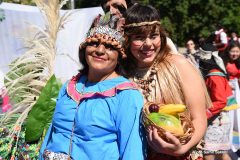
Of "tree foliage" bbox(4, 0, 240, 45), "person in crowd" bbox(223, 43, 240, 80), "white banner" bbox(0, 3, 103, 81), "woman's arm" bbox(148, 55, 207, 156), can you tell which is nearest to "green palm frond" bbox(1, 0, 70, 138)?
"woman's arm" bbox(148, 55, 207, 156)

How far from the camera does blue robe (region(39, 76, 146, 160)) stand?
2.15m

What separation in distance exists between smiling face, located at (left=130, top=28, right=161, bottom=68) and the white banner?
10.8 ft

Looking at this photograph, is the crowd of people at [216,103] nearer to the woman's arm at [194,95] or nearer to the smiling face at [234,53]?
the smiling face at [234,53]

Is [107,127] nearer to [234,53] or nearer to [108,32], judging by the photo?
[108,32]

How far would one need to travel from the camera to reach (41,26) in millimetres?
5824

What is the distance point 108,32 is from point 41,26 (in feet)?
12.1

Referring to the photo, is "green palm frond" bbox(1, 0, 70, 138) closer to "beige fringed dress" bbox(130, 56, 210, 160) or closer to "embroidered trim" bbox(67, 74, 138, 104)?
"embroidered trim" bbox(67, 74, 138, 104)

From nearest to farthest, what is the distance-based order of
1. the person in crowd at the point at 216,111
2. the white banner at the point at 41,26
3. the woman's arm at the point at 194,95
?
1. the woman's arm at the point at 194,95
2. the person in crowd at the point at 216,111
3. the white banner at the point at 41,26

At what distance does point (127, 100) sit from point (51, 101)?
98 centimetres

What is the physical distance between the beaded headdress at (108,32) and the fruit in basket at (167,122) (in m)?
0.41

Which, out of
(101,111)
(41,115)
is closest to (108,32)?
(101,111)

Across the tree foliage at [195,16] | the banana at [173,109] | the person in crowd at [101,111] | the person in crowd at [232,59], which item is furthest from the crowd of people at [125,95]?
the tree foliage at [195,16]

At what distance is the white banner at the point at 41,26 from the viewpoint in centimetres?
578

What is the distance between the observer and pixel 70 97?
2.36m
